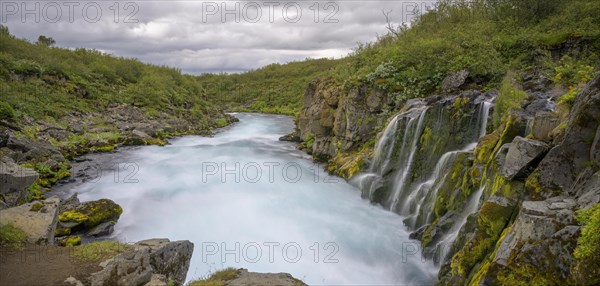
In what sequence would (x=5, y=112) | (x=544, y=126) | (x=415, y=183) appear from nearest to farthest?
(x=544, y=126)
(x=415, y=183)
(x=5, y=112)

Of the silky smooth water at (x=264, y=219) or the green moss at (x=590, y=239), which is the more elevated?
the green moss at (x=590, y=239)

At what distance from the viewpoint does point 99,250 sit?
7.48 m

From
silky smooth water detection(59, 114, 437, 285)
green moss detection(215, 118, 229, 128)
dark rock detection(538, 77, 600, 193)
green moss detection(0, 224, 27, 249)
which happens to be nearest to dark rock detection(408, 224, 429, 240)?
silky smooth water detection(59, 114, 437, 285)

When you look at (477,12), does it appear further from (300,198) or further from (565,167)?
(565,167)

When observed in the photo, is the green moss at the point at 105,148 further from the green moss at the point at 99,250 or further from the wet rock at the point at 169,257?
the wet rock at the point at 169,257

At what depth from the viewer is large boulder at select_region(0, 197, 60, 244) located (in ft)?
26.4

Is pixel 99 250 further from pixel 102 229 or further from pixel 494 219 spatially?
pixel 494 219

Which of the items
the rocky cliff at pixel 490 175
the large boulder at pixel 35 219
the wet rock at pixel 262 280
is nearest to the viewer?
the rocky cliff at pixel 490 175

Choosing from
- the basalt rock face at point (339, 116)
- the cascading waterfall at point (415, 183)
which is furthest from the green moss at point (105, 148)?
the cascading waterfall at point (415, 183)

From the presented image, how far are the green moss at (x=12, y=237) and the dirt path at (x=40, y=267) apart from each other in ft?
0.65

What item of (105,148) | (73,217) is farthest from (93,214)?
(105,148)

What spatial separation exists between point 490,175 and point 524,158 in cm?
129

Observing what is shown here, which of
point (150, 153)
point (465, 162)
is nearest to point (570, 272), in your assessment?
point (465, 162)

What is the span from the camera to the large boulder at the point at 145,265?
20.4 feet
